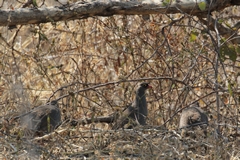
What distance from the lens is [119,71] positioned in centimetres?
909

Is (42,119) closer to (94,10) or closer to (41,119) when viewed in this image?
(41,119)

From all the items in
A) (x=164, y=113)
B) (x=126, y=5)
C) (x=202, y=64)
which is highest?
(x=126, y=5)

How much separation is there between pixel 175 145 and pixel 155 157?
0.53m

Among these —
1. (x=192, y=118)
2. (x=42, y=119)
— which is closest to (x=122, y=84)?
(x=192, y=118)

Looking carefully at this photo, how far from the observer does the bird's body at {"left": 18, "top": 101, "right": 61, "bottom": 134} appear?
680cm

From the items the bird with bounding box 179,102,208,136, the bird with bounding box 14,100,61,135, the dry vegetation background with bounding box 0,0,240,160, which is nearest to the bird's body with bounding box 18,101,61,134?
the bird with bounding box 14,100,61,135

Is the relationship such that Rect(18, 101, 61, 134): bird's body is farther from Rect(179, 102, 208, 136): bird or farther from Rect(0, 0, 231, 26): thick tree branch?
Rect(179, 102, 208, 136): bird

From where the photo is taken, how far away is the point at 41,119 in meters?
7.17

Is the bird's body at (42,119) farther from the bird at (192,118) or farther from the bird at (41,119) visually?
the bird at (192,118)

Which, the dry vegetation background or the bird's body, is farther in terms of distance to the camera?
the bird's body

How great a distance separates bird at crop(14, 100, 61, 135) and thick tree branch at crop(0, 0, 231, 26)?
Answer: 1060 millimetres

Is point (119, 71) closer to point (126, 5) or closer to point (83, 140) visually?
point (126, 5)

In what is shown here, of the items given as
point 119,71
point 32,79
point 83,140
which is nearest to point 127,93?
point 119,71

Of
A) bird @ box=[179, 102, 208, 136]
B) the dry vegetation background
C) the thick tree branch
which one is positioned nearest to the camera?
the dry vegetation background
